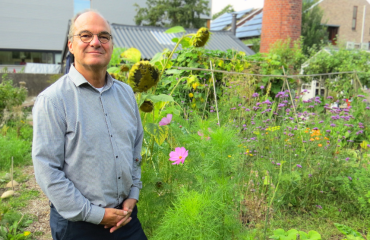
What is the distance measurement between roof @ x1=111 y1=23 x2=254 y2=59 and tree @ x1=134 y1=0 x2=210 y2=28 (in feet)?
27.3

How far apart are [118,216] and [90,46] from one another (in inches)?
27.6

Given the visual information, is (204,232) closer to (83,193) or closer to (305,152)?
(83,193)

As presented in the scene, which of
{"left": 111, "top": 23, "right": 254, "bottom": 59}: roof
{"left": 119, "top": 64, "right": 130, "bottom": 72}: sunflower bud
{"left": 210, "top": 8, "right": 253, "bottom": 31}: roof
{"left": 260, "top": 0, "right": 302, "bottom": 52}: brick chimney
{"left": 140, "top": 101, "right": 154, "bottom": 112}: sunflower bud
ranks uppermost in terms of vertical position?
{"left": 210, "top": 8, "right": 253, "bottom": 31}: roof

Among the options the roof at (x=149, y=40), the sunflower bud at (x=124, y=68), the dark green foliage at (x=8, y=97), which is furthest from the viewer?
the roof at (x=149, y=40)

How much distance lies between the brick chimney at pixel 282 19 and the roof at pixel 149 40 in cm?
118

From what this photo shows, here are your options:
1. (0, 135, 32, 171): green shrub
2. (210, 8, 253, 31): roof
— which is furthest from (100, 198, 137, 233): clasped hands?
(210, 8, 253, 31): roof

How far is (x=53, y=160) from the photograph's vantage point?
1.18 m

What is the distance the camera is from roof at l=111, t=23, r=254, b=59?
11.0m

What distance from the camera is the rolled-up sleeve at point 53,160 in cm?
116

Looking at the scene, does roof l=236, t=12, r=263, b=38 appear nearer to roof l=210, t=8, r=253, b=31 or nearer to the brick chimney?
roof l=210, t=8, r=253, b=31

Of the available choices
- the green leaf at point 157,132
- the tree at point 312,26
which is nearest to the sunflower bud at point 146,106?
the green leaf at point 157,132

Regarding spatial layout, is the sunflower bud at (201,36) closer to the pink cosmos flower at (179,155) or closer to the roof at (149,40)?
the pink cosmos flower at (179,155)

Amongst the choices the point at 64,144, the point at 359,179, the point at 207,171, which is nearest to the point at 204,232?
the point at 207,171

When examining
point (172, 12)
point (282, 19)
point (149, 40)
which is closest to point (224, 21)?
point (172, 12)
